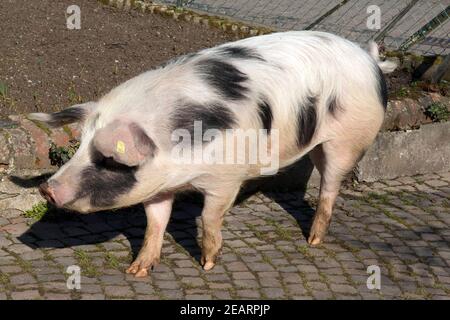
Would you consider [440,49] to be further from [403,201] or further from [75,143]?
[75,143]

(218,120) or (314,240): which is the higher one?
(218,120)

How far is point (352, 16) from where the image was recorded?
36.4 feet

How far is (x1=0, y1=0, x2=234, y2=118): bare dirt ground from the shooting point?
7656 millimetres

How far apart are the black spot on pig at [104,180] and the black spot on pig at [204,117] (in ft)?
1.18

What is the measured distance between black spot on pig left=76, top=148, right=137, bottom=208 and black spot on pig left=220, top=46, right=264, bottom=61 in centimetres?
101

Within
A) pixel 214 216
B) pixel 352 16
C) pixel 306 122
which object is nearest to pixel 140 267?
pixel 214 216

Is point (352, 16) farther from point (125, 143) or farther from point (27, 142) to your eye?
point (125, 143)

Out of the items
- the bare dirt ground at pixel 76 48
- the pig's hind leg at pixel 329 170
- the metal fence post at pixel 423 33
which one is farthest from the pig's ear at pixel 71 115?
the metal fence post at pixel 423 33

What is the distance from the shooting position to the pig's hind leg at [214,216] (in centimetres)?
552

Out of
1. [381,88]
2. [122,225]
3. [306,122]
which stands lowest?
[122,225]

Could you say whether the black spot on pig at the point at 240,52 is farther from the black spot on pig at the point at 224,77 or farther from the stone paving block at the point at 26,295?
the stone paving block at the point at 26,295

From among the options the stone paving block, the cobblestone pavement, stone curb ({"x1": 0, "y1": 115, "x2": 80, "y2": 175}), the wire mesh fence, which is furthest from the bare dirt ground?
the stone paving block

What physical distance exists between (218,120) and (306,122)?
74 cm

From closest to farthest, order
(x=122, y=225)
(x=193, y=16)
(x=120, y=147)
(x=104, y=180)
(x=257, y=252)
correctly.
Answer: (x=120, y=147) → (x=104, y=180) → (x=257, y=252) → (x=122, y=225) → (x=193, y=16)
